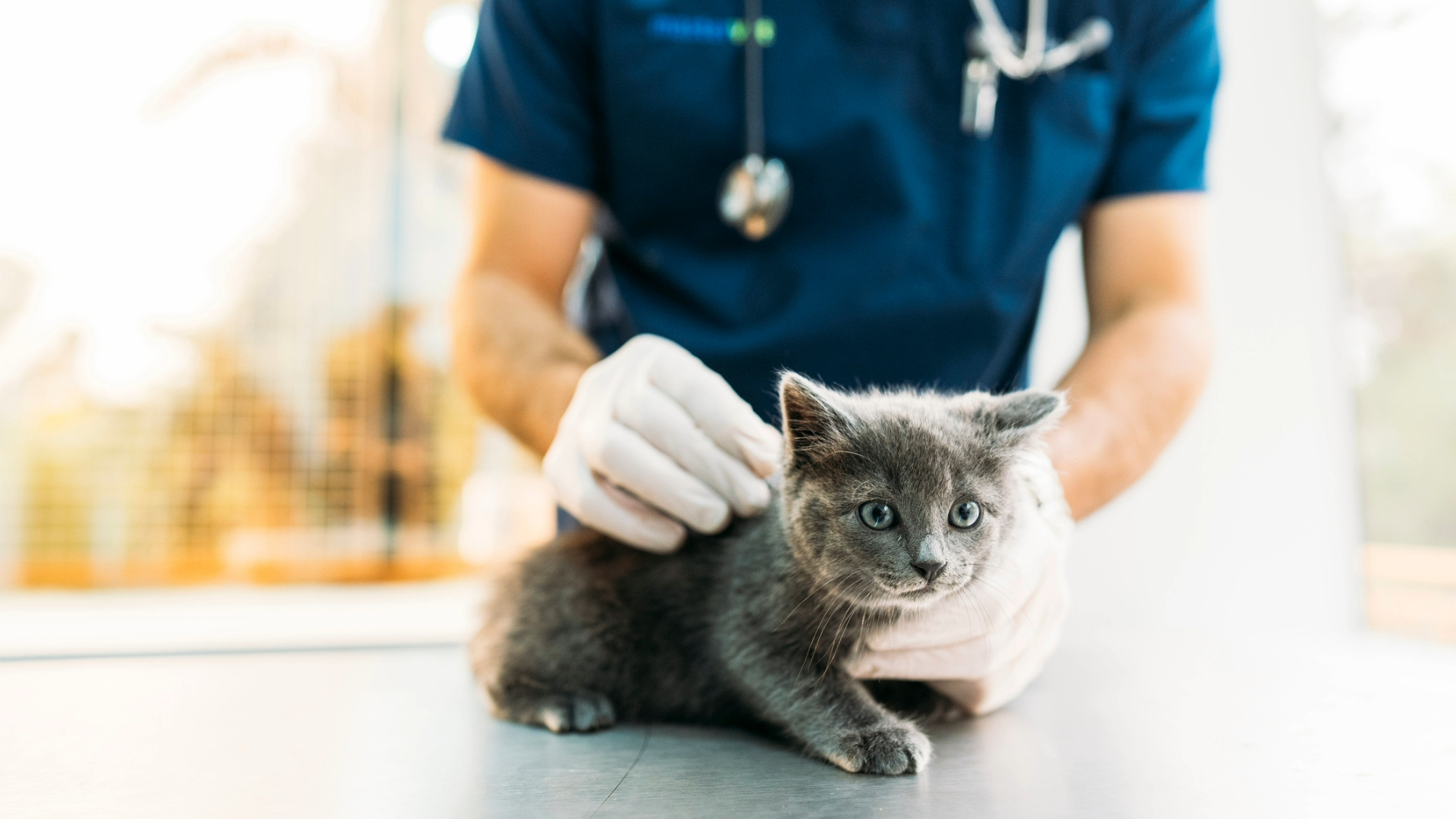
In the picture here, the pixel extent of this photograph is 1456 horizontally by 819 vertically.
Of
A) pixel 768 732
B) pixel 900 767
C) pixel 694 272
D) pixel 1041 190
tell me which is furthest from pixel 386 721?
pixel 1041 190

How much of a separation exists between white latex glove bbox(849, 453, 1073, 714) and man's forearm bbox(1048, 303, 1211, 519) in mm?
207

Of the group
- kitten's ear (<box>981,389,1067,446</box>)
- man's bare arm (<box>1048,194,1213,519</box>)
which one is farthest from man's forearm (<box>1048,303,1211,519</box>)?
kitten's ear (<box>981,389,1067,446</box>)

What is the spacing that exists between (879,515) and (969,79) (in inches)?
37.0

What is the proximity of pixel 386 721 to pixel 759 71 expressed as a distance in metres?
1.28

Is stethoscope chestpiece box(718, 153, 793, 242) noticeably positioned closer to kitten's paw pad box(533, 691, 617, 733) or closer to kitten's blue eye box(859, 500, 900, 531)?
kitten's blue eye box(859, 500, 900, 531)

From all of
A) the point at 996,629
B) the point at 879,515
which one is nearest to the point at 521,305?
the point at 879,515

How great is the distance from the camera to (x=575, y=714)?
119 cm

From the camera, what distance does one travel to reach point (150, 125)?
426cm

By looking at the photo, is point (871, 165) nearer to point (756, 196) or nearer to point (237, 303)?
point (756, 196)

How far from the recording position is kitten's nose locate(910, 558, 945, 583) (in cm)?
102

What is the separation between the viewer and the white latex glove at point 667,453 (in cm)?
129

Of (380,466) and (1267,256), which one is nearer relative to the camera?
(1267,256)

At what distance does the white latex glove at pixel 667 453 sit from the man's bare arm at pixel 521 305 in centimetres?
25

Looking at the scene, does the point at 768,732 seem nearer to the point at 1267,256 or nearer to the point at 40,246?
the point at 1267,256
